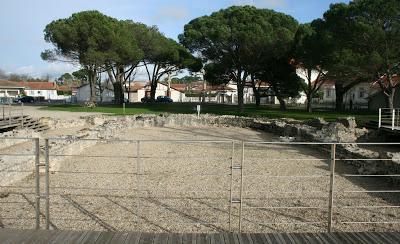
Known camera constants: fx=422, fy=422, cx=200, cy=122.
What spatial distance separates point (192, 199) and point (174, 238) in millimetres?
3783

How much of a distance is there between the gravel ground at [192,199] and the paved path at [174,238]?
0.49 m

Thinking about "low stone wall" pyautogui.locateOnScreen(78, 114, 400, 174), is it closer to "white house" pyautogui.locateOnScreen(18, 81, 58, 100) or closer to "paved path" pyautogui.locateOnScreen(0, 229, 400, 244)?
"paved path" pyautogui.locateOnScreen(0, 229, 400, 244)

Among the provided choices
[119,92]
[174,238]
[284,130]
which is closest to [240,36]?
[284,130]

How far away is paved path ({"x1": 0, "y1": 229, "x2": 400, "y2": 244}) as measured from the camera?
498cm

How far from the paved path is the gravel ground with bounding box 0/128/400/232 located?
0.49m

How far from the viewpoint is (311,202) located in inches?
347

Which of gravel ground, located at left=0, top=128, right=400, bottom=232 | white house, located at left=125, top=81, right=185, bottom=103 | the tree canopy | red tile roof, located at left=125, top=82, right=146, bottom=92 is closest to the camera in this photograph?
gravel ground, located at left=0, top=128, right=400, bottom=232

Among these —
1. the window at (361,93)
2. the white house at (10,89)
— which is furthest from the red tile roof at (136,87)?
the window at (361,93)

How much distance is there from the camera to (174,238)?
5.15m

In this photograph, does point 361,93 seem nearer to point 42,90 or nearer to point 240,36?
point 240,36

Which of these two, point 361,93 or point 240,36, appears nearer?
point 240,36

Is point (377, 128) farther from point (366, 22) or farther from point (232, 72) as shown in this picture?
point (232, 72)

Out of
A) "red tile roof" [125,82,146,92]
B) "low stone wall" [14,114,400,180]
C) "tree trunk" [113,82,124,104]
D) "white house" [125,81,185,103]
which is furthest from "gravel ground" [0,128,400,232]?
"red tile roof" [125,82,146,92]

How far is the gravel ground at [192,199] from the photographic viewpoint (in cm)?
711
